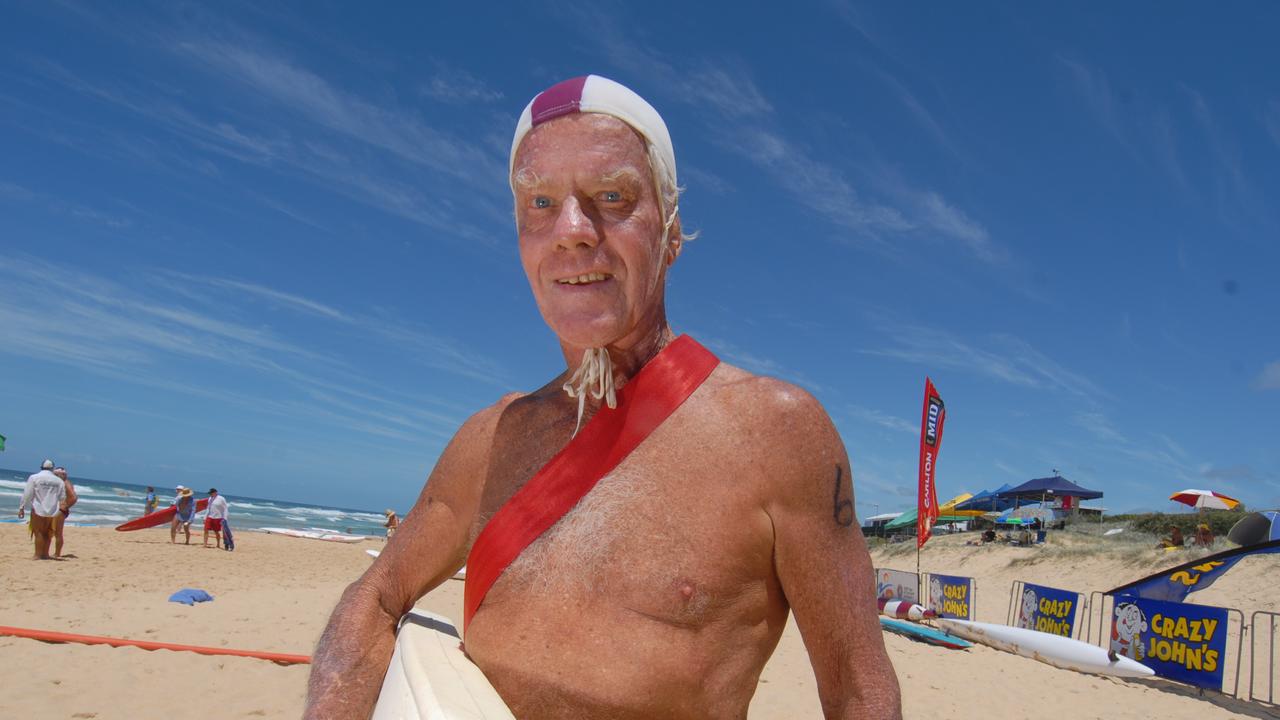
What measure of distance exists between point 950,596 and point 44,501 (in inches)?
684

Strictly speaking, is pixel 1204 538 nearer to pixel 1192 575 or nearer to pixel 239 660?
pixel 1192 575

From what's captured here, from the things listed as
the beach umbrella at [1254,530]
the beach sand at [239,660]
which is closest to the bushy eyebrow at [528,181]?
the beach sand at [239,660]

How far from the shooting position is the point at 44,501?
47.9 feet

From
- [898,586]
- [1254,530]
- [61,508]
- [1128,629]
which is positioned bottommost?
[61,508]

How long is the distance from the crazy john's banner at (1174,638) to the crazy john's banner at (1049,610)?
100cm

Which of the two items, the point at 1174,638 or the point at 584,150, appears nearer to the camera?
the point at 584,150

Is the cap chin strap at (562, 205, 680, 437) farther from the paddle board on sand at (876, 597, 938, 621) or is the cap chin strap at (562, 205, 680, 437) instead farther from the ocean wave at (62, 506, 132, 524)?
the ocean wave at (62, 506, 132, 524)

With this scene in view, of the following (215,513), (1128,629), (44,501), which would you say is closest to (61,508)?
(44,501)

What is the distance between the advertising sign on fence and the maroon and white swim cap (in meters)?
16.1

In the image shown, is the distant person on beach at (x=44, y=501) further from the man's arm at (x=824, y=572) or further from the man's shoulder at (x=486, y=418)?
the man's arm at (x=824, y=572)

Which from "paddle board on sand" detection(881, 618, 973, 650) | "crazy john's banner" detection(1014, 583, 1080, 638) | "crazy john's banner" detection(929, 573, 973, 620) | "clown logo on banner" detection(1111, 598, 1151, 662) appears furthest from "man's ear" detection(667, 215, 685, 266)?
"crazy john's banner" detection(929, 573, 973, 620)

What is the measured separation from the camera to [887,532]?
45781 millimetres

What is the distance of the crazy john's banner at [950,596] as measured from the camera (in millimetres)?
15180

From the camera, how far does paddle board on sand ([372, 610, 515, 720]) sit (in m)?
1.08
